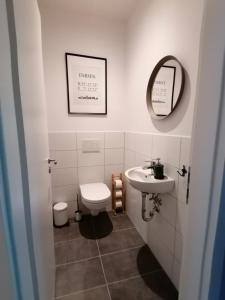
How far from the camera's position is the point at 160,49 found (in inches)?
52.8

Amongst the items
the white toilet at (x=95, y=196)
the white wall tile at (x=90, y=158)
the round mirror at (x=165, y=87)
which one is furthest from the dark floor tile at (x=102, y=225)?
the round mirror at (x=165, y=87)

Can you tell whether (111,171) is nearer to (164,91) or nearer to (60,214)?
(60,214)

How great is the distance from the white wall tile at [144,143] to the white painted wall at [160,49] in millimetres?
77

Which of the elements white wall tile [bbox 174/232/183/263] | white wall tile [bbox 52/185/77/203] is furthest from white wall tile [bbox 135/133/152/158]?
white wall tile [bbox 52/185/77/203]

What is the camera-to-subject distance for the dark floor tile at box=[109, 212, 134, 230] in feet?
6.45

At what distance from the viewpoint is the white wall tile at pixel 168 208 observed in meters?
1.24

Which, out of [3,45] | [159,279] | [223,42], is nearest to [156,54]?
[223,42]

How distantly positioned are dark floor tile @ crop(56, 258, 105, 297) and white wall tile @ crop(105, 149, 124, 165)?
114 centimetres

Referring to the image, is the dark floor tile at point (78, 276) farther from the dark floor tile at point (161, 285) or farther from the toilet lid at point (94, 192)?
the toilet lid at point (94, 192)

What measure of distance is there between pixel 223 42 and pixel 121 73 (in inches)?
70.5

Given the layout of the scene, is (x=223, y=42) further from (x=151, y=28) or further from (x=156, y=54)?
(x=151, y=28)

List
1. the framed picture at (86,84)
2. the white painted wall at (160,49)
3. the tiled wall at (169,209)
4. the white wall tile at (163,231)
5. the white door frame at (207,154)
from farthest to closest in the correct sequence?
1. the framed picture at (86,84)
2. the white wall tile at (163,231)
3. the tiled wall at (169,209)
4. the white painted wall at (160,49)
5. the white door frame at (207,154)

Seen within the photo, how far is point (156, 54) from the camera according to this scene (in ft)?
4.60

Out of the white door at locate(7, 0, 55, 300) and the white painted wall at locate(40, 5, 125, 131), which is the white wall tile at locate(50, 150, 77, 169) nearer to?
the white painted wall at locate(40, 5, 125, 131)
